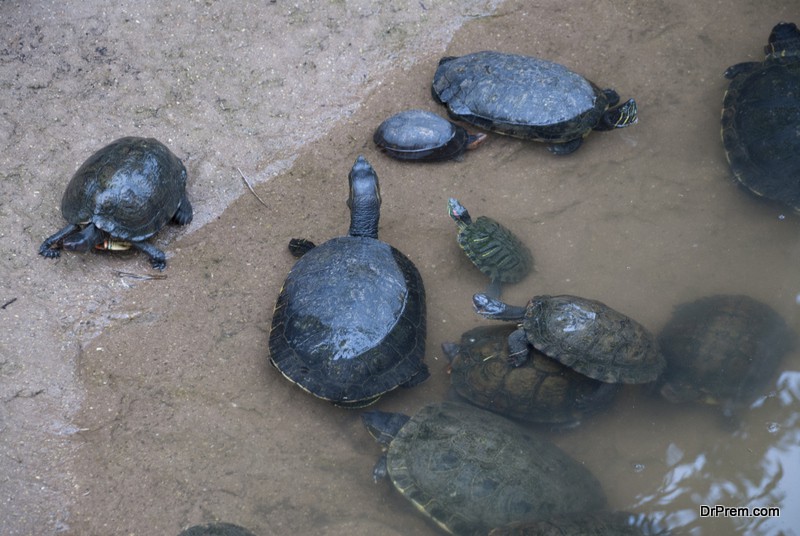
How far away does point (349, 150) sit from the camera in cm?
618

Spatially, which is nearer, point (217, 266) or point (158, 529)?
point (158, 529)

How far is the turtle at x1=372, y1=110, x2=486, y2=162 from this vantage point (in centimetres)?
596

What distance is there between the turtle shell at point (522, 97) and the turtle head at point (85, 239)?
327 cm

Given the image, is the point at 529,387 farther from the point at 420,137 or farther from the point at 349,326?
the point at 420,137

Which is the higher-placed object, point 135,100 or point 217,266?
point 135,100

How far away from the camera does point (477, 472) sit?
415 centimetres

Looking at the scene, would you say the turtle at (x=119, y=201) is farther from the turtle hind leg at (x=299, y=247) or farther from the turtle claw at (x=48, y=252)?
the turtle hind leg at (x=299, y=247)

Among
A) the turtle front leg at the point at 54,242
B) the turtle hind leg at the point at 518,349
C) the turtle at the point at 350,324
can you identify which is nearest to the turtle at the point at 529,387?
the turtle hind leg at the point at 518,349

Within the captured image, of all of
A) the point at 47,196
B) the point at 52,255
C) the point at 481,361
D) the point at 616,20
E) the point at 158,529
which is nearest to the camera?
the point at 158,529

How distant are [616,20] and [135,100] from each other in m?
4.89

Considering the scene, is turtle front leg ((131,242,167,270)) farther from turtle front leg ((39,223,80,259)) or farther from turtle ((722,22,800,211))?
turtle ((722,22,800,211))

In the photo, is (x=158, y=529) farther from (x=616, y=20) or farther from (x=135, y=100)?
(x=616, y=20)

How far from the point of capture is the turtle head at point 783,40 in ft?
21.3

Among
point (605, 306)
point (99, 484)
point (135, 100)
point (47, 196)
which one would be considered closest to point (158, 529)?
point (99, 484)
